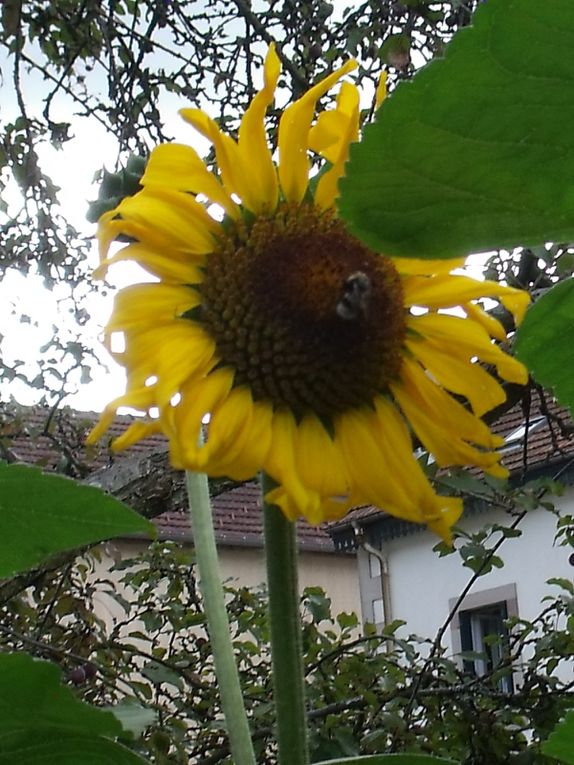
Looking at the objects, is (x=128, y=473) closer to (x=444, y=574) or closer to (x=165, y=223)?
(x=165, y=223)

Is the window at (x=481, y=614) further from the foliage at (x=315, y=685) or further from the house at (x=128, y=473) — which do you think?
the foliage at (x=315, y=685)

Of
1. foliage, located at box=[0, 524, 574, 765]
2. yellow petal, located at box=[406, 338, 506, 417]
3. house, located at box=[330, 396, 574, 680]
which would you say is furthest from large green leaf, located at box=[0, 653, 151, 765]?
house, located at box=[330, 396, 574, 680]

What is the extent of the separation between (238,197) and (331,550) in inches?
251

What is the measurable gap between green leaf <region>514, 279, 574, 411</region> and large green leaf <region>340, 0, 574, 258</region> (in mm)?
107

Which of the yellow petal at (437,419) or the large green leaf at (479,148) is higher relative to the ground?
the large green leaf at (479,148)

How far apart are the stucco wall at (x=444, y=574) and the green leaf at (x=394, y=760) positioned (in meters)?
5.65

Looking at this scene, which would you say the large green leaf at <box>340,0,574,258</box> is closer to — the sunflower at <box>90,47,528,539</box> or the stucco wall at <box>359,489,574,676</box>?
the sunflower at <box>90,47,528,539</box>

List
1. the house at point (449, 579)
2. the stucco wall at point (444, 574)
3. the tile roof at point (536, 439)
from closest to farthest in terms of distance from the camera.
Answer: the tile roof at point (536, 439) < the house at point (449, 579) < the stucco wall at point (444, 574)

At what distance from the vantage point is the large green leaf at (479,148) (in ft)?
1.07

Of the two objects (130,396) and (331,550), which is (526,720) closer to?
(130,396)

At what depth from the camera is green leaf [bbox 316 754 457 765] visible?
16.0 inches

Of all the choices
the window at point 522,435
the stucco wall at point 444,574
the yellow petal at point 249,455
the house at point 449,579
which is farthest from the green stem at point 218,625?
the stucco wall at point 444,574

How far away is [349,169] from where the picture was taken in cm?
36

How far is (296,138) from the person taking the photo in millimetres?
531
